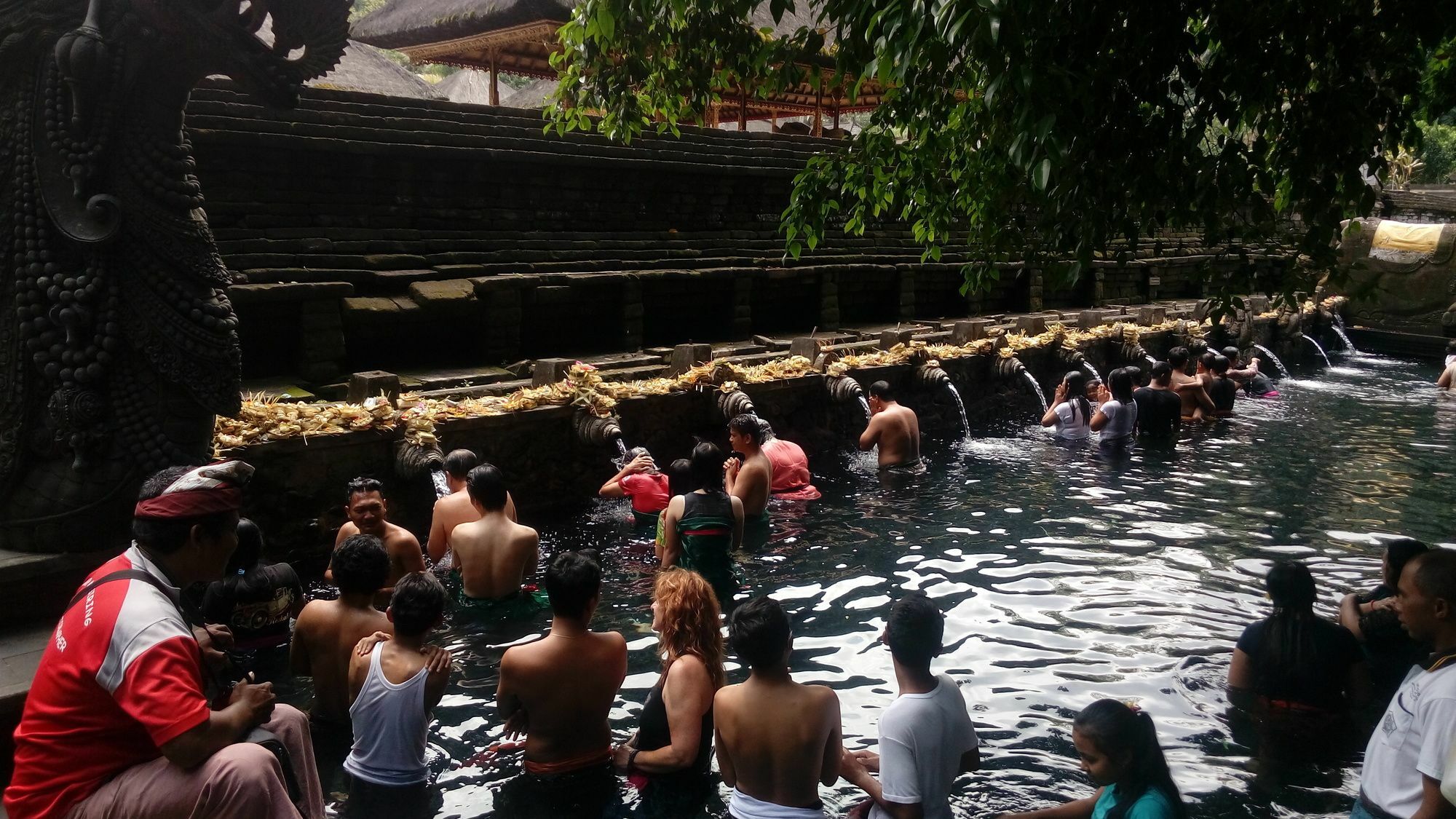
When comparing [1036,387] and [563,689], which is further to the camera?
[1036,387]

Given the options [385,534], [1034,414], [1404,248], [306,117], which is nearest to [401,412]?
[385,534]

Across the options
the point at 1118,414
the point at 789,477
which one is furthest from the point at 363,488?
the point at 1118,414

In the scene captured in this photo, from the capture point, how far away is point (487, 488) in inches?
251

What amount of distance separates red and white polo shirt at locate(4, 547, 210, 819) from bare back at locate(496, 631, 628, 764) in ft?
5.48

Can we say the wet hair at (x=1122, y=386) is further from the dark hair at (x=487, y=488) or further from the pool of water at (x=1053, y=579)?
the dark hair at (x=487, y=488)

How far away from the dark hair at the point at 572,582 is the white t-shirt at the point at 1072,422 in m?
10.0

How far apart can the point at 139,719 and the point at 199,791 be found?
0.94 ft

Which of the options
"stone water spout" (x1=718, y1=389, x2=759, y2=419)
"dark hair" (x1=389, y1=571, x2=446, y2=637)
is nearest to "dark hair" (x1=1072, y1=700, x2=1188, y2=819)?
"dark hair" (x1=389, y1=571, x2=446, y2=637)

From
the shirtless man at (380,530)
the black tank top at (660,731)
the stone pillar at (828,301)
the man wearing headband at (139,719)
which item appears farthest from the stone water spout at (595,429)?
the stone pillar at (828,301)

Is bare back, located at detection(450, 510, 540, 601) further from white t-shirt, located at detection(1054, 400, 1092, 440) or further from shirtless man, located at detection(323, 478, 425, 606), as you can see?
white t-shirt, located at detection(1054, 400, 1092, 440)

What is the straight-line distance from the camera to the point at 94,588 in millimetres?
2807

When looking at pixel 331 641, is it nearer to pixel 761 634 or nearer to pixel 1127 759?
pixel 761 634

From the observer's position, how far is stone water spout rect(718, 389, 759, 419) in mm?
10797

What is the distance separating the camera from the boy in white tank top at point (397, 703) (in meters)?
4.19
